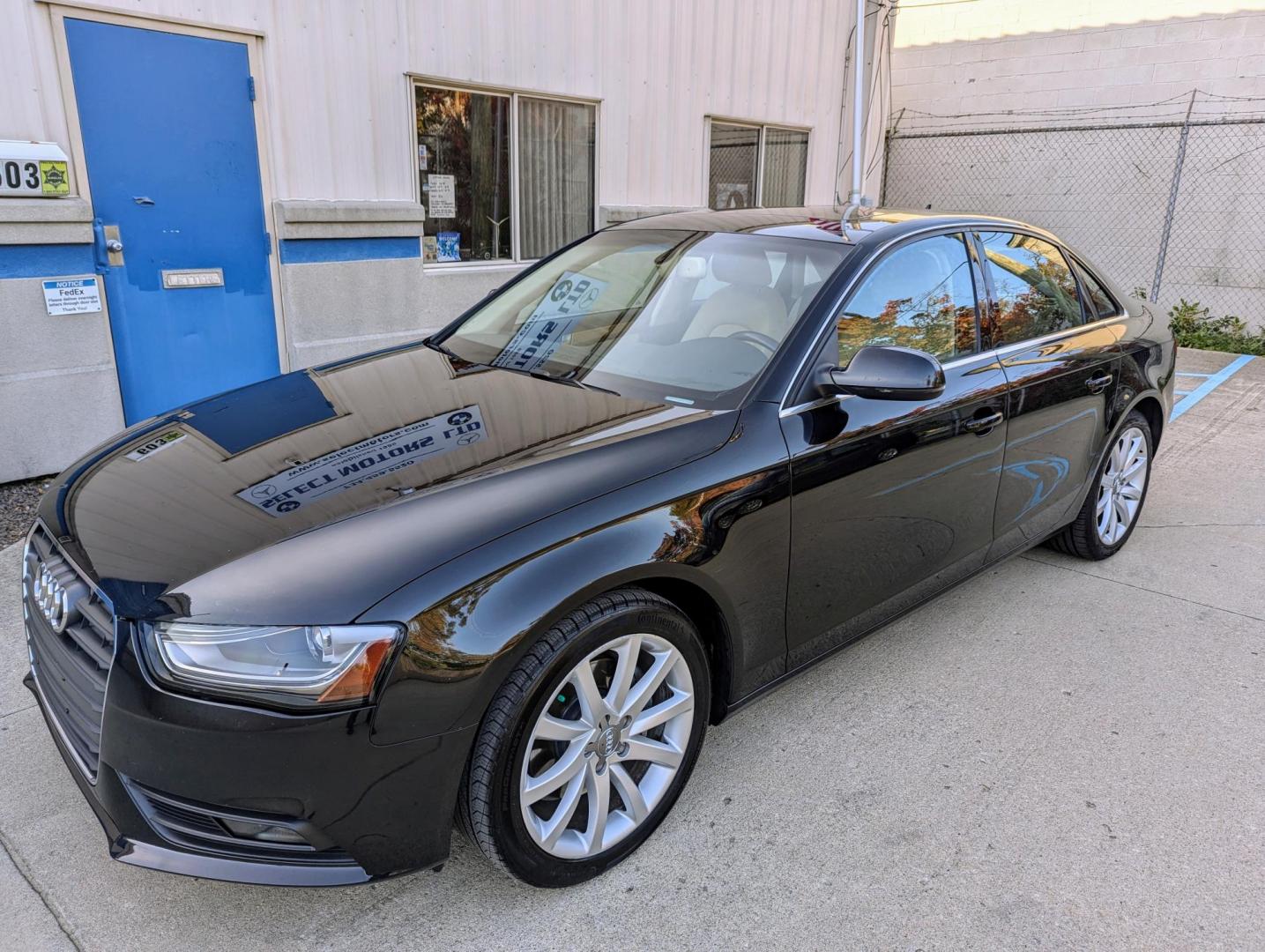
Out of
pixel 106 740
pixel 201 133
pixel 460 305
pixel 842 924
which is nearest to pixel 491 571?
pixel 106 740

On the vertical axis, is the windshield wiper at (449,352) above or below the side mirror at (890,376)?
below

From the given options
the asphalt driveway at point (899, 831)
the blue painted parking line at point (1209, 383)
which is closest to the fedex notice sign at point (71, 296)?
the asphalt driveway at point (899, 831)

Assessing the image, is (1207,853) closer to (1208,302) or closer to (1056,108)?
(1208,302)

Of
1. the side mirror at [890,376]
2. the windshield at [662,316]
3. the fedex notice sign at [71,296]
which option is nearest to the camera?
the side mirror at [890,376]

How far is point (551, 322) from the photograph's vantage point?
3.36 m

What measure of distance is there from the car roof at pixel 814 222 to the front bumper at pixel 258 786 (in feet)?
7.01

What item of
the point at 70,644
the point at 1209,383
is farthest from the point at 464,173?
the point at 1209,383

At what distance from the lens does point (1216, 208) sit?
35.1 ft

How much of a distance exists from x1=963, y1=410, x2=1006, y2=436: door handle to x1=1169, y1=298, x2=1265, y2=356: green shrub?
8781 mm

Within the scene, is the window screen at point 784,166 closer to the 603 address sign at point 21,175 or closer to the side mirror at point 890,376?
the 603 address sign at point 21,175

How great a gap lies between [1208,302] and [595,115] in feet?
25.8

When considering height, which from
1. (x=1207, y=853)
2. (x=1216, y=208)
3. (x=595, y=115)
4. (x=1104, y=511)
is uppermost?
(x=595, y=115)

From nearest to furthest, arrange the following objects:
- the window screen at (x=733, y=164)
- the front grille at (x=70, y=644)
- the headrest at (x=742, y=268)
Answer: the front grille at (x=70, y=644)
the headrest at (x=742, y=268)
the window screen at (x=733, y=164)

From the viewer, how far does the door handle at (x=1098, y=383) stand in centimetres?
386
